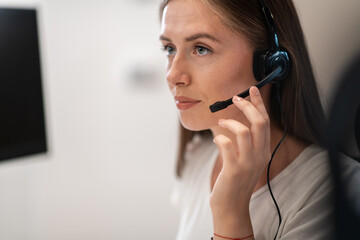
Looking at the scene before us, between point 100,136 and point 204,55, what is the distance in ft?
3.78

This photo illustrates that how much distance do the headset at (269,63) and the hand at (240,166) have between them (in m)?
0.04

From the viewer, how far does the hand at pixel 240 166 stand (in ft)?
2.05

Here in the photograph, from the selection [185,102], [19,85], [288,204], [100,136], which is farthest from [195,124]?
[100,136]

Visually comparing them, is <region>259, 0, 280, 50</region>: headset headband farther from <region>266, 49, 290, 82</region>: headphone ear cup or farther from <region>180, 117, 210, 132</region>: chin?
<region>180, 117, 210, 132</region>: chin

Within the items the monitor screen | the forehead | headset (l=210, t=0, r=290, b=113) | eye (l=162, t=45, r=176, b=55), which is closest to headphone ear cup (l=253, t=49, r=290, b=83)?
headset (l=210, t=0, r=290, b=113)

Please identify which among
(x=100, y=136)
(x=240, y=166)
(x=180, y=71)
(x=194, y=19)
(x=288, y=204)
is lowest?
(x=288, y=204)

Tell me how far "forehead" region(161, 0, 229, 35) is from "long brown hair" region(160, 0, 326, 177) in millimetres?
14

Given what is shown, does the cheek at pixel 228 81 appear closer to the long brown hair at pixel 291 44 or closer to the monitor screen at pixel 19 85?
the long brown hair at pixel 291 44

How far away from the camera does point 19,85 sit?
3.73ft

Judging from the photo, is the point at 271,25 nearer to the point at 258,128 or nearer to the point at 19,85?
the point at 258,128

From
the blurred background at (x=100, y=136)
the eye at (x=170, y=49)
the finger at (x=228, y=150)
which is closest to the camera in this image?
the finger at (x=228, y=150)

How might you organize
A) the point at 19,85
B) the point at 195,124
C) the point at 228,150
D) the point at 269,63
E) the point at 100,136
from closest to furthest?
the point at 228,150
the point at 269,63
the point at 195,124
the point at 19,85
the point at 100,136

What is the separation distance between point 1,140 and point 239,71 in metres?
0.86

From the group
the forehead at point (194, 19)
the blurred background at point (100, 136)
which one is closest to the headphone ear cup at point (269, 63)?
the forehead at point (194, 19)
